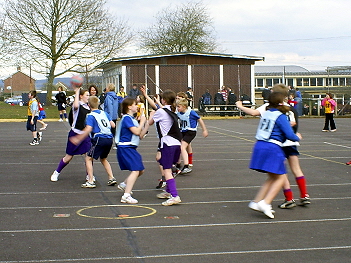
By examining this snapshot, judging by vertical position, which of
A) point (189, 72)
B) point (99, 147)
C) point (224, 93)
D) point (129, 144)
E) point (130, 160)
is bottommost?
point (130, 160)

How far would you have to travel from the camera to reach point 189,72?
39.4m

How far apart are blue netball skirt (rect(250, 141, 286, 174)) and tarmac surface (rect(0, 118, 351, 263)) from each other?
658mm

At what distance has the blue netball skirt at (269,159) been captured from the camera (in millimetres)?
7660

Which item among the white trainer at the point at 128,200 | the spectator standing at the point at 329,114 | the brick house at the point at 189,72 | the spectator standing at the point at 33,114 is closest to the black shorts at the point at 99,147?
the white trainer at the point at 128,200

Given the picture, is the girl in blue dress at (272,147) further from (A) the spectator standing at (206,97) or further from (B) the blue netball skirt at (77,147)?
(A) the spectator standing at (206,97)

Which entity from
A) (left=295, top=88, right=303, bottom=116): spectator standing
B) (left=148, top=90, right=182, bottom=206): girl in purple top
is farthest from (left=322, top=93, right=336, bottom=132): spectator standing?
(left=148, top=90, right=182, bottom=206): girl in purple top

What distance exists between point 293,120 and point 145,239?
3.25 metres

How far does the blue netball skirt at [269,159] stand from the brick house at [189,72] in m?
29.5

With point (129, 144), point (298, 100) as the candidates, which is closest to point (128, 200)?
point (129, 144)

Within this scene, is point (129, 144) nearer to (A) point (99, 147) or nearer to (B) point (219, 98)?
(A) point (99, 147)

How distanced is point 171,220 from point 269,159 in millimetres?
1515

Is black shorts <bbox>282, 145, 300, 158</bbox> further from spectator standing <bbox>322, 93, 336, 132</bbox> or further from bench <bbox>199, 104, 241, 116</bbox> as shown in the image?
bench <bbox>199, 104, 241, 116</bbox>

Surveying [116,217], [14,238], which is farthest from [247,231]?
[14,238]

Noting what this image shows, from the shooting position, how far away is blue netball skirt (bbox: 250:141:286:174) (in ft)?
25.1
